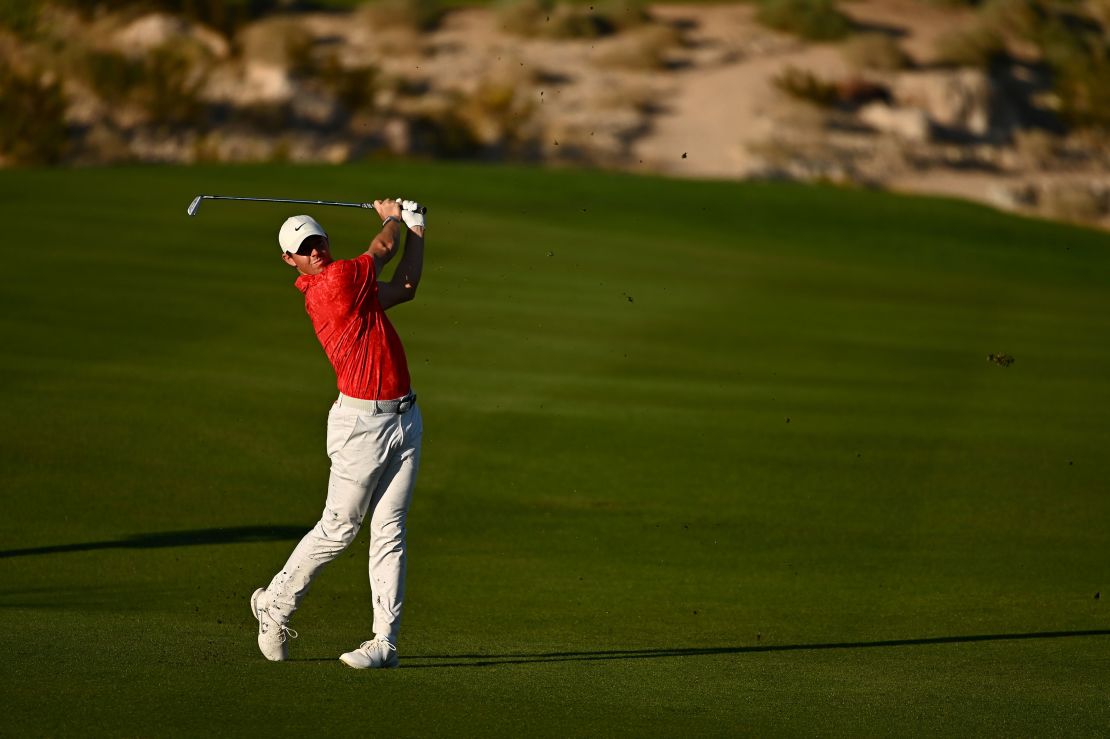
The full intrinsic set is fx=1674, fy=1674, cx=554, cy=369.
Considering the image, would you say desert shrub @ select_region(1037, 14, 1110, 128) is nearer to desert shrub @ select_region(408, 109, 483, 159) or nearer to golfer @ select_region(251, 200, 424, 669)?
desert shrub @ select_region(408, 109, 483, 159)

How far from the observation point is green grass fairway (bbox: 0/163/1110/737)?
26.4 feet

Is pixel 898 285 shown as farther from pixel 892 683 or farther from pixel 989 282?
pixel 892 683

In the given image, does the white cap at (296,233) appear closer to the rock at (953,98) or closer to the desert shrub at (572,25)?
the rock at (953,98)

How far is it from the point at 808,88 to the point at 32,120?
21.2 m

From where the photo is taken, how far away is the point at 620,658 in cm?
921

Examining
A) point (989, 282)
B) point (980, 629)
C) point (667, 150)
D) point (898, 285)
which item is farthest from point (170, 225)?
point (667, 150)

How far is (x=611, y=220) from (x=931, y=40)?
2891cm

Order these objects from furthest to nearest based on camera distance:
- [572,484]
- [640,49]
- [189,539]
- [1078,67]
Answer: [640,49], [1078,67], [572,484], [189,539]

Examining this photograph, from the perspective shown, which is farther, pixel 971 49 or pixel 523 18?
pixel 523 18

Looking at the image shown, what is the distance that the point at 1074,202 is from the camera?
4253 cm

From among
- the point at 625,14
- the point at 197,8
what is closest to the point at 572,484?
the point at 197,8

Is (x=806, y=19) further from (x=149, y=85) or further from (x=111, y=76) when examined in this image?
(x=111, y=76)

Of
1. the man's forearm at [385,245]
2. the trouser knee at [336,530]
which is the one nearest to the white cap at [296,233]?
the man's forearm at [385,245]

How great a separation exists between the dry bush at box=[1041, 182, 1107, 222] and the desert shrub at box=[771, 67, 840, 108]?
23.1ft
